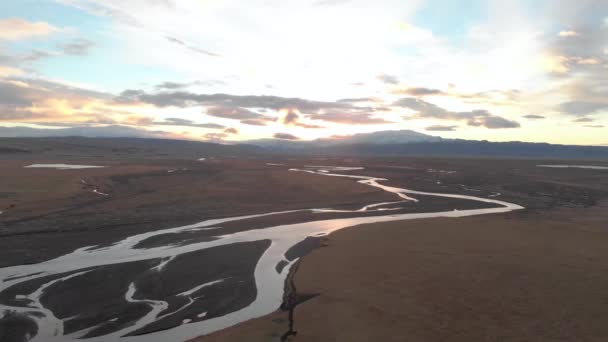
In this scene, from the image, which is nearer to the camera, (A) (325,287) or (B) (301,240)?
(A) (325,287)

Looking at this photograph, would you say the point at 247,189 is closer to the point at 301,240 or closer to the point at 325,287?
the point at 301,240

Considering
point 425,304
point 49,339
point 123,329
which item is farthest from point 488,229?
point 49,339

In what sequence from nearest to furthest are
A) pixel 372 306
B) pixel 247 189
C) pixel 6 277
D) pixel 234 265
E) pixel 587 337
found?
pixel 587 337, pixel 372 306, pixel 6 277, pixel 234 265, pixel 247 189

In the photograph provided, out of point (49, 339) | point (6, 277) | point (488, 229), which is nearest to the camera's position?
point (49, 339)

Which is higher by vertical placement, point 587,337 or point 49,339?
point 587,337

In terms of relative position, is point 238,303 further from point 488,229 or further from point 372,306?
point 488,229
